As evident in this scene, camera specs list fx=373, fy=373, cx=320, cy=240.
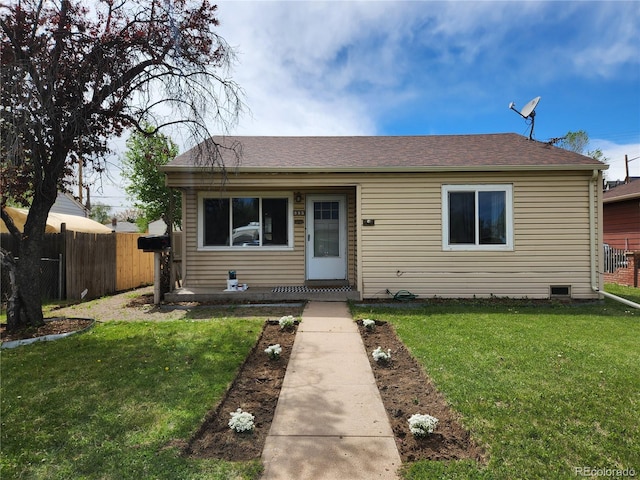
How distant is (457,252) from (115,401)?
717 cm

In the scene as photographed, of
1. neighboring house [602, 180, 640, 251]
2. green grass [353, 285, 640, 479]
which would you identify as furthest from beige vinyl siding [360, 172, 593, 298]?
neighboring house [602, 180, 640, 251]

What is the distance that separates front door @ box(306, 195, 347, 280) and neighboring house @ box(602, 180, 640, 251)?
35.4 feet

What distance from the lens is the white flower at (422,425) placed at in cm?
263

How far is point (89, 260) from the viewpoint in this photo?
9297 millimetres

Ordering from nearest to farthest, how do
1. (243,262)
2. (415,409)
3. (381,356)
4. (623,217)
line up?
(415,409), (381,356), (243,262), (623,217)

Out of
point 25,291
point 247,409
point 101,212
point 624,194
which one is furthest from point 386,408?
point 101,212

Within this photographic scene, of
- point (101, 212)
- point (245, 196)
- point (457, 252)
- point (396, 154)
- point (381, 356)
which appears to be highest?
point (101, 212)

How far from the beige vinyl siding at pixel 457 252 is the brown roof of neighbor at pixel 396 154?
24 cm

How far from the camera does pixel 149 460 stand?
237 cm

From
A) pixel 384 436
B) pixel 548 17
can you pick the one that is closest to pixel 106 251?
pixel 384 436

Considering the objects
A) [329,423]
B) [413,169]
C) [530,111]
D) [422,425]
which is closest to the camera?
[422,425]

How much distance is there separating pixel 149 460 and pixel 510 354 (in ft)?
13.1

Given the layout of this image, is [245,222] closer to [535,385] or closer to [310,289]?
[310,289]

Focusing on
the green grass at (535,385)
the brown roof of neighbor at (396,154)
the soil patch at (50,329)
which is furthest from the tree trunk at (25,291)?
the green grass at (535,385)
